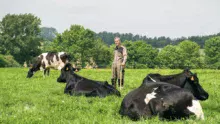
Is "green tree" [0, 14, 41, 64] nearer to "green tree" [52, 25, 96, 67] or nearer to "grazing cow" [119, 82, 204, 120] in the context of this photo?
"green tree" [52, 25, 96, 67]

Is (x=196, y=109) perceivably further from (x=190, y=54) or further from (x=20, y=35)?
(x=190, y=54)

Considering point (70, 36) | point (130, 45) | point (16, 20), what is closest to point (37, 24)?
point (16, 20)

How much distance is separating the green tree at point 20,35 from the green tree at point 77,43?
977 centimetres

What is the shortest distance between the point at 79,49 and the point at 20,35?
16601 millimetres

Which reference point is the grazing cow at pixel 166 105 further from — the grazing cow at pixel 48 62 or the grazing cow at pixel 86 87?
the grazing cow at pixel 48 62

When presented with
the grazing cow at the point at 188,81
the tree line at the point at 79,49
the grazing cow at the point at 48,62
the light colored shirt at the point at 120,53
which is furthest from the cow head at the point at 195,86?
the tree line at the point at 79,49

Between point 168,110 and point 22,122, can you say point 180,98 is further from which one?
point 22,122

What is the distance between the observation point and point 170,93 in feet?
23.4

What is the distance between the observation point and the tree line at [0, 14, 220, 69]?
8331 centimetres

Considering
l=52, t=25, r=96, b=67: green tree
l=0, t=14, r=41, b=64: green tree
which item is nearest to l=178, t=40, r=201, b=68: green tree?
l=52, t=25, r=96, b=67: green tree

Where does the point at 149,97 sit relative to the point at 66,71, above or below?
below

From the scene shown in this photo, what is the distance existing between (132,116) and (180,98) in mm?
1157

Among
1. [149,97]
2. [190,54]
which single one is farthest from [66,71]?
[190,54]

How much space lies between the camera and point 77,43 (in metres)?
91.0
